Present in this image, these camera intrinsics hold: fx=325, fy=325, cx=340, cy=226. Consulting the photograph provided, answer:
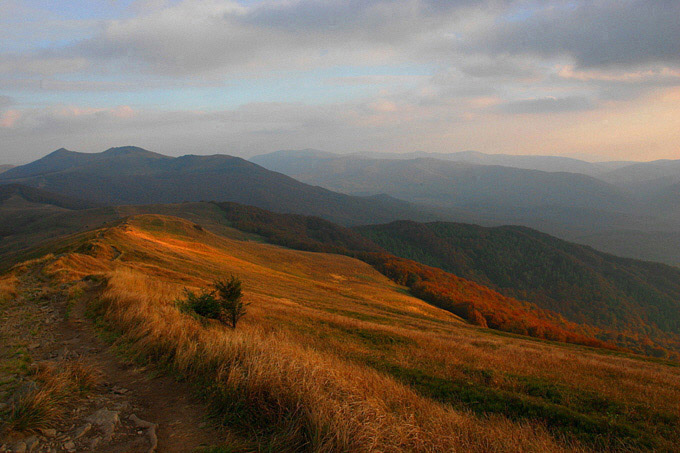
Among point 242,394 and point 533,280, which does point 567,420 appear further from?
point 533,280

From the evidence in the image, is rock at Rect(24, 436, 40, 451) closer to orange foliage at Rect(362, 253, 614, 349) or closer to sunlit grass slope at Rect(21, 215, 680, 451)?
sunlit grass slope at Rect(21, 215, 680, 451)

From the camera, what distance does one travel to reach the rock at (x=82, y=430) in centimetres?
432

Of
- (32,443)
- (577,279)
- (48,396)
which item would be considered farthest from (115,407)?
(577,279)

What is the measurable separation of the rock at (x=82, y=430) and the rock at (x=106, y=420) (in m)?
0.11

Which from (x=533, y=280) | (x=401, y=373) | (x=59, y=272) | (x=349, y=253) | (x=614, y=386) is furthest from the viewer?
(x=533, y=280)

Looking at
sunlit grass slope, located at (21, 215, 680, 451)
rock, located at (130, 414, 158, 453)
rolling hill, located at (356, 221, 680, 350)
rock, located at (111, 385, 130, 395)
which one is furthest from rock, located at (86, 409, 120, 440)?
rolling hill, located at (356, 221, 680, 350)

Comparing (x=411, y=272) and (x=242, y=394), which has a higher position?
(x=242, y=394)

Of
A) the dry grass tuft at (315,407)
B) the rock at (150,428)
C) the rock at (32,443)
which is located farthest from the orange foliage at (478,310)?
the rock at (32,443)

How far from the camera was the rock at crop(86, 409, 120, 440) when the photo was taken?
14.7ft

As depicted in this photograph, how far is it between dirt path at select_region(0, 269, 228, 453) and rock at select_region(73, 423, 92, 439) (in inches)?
0.5

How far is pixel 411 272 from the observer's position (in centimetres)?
9725

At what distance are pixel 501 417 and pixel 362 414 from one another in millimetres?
4276

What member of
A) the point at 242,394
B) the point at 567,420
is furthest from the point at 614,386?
the point at 242,394

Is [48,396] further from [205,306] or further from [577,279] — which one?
[577,279]
